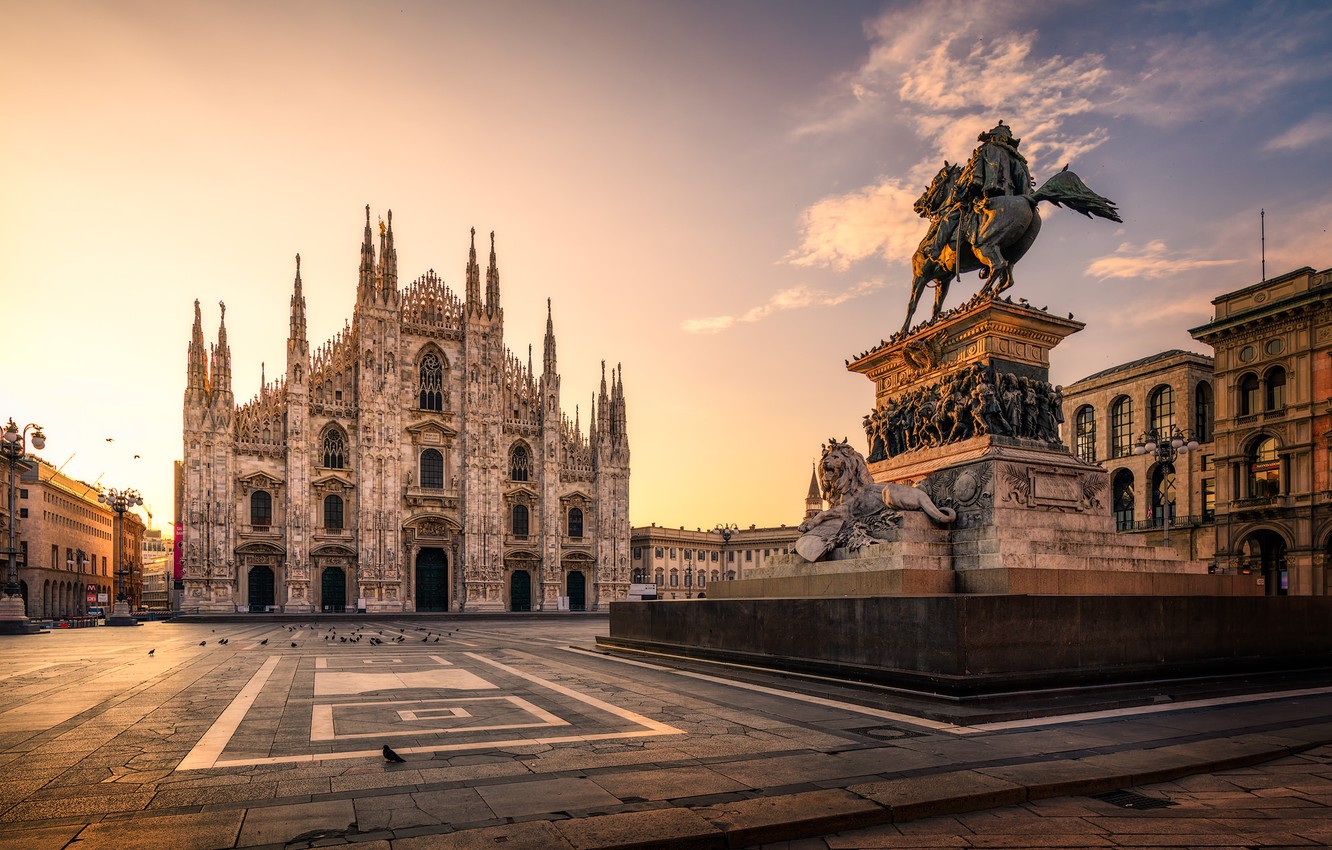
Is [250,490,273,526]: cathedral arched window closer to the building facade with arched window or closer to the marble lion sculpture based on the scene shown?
the marble lion sculpture

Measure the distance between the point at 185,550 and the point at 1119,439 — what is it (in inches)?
2149

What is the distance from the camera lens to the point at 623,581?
61719mm

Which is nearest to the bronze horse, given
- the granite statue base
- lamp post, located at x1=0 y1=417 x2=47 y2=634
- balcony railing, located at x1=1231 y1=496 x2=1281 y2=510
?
the granite statue base

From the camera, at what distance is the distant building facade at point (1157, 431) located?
Result: 47344mm

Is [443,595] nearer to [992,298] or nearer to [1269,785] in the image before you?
[992,298]

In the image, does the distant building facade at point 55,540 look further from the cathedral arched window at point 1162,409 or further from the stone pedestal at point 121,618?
the cathedral arched window at point 1162,409

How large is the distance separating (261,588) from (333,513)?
5.82 m

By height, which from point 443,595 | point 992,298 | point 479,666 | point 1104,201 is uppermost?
point 1104,201

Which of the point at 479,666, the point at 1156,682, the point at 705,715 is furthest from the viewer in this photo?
the point at 479,666

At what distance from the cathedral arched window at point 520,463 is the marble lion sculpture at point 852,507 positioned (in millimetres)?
47915

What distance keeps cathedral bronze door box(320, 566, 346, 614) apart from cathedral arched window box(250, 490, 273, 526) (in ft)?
15.1

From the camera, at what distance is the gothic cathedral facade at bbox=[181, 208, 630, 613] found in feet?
167

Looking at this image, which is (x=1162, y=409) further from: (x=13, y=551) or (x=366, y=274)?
(x=13, y=551)

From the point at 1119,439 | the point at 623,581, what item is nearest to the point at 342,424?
the point at 623,581
